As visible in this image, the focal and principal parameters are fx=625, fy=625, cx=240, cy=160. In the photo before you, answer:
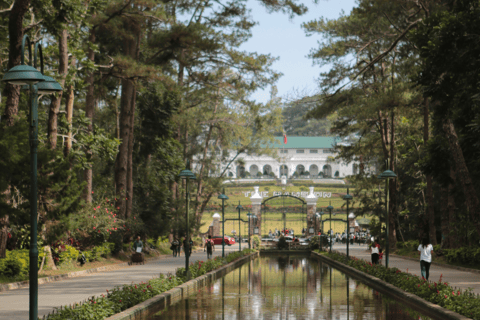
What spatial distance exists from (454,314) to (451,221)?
746 inches

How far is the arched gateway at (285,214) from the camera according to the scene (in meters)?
59.8

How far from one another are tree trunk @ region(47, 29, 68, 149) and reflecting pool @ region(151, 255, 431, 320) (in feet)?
25.4

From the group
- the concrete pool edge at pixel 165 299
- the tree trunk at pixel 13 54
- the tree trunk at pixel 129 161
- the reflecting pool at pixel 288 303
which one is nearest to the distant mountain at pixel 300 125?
the tree trunk at pixel 129 161

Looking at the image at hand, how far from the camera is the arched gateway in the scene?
196ft

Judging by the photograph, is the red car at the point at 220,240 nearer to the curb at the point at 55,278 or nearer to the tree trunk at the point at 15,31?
the curb at the point at 55,278

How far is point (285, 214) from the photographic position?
70062 mm

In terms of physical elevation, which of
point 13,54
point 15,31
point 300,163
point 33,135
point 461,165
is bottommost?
point 33,135

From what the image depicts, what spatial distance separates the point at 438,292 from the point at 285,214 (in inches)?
2252

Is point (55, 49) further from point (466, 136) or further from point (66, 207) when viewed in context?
point (466, 136)

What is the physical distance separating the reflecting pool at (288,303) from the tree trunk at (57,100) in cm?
775

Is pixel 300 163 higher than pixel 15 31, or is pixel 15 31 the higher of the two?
pixel 300 163

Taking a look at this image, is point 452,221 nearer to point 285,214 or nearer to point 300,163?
point 285,214

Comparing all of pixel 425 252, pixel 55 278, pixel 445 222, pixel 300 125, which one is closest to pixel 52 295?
pixel 55 278

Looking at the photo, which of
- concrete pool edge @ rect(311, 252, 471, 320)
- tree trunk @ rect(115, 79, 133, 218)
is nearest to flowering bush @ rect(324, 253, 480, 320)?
concrete pool edge @ rect(311, 252, 471, 320)
